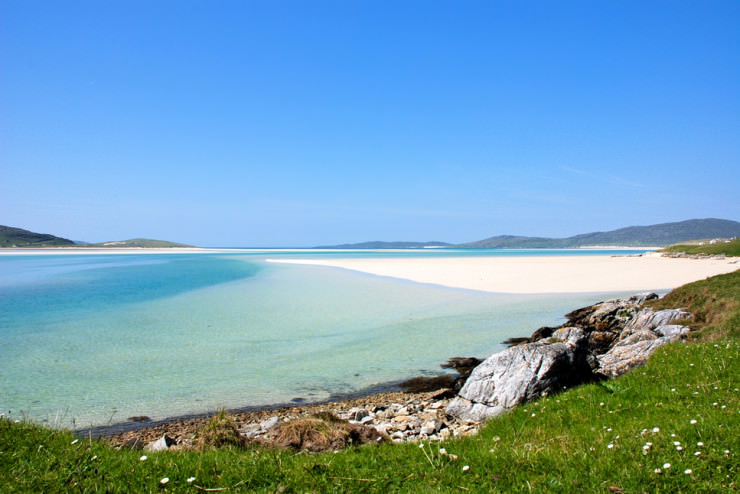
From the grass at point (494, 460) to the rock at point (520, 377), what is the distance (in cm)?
191

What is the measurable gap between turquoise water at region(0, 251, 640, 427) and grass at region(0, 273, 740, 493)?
567 centimetres

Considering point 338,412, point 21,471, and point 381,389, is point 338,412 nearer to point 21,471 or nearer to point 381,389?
point 381,389

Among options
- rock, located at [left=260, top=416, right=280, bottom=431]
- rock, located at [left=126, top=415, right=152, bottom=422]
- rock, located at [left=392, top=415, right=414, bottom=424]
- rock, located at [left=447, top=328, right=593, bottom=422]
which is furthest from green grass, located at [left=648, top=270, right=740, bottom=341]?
rock, located at [left=126, top=415, right=152, bottom=422]

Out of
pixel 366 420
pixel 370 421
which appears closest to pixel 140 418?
pixel 366 420

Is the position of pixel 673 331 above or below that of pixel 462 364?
above

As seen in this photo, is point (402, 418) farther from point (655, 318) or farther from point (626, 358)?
point (655, 318)

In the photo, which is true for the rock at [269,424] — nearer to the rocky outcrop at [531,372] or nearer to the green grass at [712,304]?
the rocky outcrop at [531,372]

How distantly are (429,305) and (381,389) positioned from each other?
1623cm

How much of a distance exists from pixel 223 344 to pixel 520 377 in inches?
530

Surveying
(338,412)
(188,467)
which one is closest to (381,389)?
(338,412)

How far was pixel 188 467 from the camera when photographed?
17.6 ft

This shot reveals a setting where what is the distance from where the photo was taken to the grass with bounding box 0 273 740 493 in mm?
4789

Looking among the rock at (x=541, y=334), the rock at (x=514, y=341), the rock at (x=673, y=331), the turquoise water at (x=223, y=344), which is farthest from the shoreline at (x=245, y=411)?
the rock at (x=673, y=331)

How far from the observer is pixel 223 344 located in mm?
18734
